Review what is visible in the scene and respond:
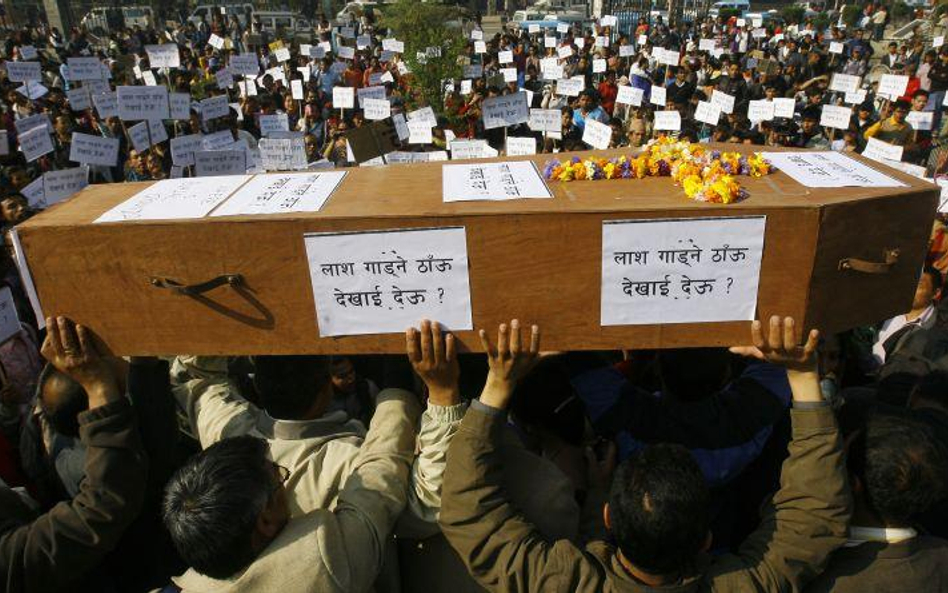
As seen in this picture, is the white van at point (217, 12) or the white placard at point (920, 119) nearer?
the white placard at point (920, 119)

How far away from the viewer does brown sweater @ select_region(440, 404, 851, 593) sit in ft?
5.15

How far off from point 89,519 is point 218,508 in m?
0.51

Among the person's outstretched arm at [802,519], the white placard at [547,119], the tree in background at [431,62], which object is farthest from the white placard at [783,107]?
the person's outstretched arm at [802,519]

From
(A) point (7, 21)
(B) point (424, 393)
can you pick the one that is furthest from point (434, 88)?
(A) point (7, 21)

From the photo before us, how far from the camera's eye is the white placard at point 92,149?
236 inches

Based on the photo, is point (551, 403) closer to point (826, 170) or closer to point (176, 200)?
point (826, 170)

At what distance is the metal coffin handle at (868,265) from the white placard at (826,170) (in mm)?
211

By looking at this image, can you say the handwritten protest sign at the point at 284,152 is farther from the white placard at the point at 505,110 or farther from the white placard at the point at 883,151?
the white placard at the point at 883,151

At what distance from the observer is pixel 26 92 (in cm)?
1089

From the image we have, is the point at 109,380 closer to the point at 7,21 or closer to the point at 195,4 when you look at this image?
the point at 7,21

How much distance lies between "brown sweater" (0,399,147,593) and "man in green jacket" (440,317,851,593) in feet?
2.87

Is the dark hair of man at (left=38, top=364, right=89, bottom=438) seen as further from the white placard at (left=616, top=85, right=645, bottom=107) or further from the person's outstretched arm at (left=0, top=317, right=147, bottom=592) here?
the white placard at (left=616, top=85, right=645, bottom=107)

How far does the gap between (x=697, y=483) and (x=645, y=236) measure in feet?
2.05

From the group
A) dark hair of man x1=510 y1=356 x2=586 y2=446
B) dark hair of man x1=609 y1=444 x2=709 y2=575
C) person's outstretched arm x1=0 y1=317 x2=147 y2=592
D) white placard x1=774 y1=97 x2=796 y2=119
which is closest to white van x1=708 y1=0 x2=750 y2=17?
white placard x1=774 y1=97 x2=796 y2=119
